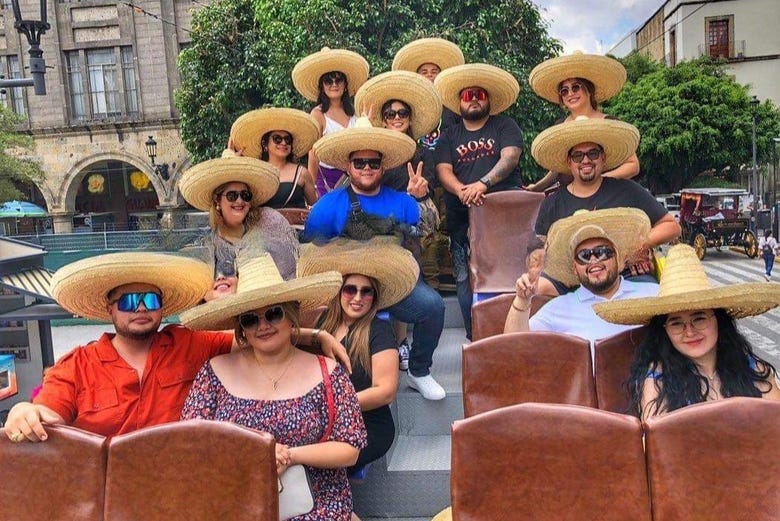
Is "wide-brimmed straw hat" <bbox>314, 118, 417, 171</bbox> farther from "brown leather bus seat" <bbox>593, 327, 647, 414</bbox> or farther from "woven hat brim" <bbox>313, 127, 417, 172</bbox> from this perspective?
"brown leather bus seat" <bbox>593, 327, 647, 414</bbox>

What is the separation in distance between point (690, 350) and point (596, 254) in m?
0.64

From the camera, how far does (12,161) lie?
22.7 m

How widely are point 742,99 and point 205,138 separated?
22.3m

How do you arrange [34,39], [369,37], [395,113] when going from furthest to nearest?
[369,37]
[34,39]
[395,113]

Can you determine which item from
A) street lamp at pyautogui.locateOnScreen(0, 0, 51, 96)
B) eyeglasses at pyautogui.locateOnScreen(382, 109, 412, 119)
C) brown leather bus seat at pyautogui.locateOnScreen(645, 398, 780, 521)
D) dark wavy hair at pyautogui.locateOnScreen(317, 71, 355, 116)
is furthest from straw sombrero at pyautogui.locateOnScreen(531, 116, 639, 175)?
street lamp at pyautogui.locateOnScreen(0, 0, 51, 96)

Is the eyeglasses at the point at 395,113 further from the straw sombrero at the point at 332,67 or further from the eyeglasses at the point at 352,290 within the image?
the eyeglasses at the point at 352,290

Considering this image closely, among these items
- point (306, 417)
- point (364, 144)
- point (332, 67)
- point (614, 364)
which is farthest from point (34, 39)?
point (614, 364)

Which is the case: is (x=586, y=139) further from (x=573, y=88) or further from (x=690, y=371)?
(x=690, y=371)

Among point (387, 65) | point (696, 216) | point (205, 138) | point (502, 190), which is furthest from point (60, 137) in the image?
point (502, 190)

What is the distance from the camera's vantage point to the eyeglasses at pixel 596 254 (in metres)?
2.71

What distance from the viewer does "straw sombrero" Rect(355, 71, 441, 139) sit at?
13.3ft

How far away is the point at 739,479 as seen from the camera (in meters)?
1.60

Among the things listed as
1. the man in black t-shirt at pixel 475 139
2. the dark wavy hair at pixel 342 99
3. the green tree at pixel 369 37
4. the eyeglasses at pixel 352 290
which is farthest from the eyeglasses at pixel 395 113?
the green tree at pixel 369 37

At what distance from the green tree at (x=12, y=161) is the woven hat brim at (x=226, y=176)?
22675 millimetres
